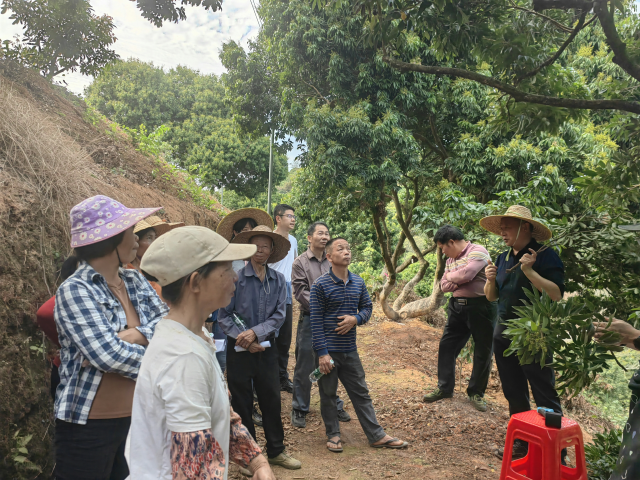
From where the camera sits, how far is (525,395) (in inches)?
154

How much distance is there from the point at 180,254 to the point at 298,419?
3.85 meters

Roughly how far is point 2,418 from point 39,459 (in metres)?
0.40

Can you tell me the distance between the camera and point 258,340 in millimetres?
3604

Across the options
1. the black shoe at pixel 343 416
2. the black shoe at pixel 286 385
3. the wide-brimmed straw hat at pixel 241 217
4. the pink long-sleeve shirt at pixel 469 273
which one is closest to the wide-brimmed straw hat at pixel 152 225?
the wide-brimmed straw hat at pixel 241 217

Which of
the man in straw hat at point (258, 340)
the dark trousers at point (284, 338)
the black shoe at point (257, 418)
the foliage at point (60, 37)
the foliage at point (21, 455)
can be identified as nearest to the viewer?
the foliage at point (21, 455)

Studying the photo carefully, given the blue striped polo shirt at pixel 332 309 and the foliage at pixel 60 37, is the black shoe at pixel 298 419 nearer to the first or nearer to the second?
the blue striped polo shirt at pixel 332 309

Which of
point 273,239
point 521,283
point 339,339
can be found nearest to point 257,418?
point 339,339

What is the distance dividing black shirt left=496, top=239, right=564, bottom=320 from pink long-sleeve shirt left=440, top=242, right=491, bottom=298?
678 millimetres

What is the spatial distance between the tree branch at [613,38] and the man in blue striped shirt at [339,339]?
2.54m

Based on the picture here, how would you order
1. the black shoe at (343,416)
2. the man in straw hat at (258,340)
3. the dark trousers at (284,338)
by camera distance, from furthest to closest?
the dark trousers at (284,338), the black shoe at (343,416), the man in straw hat at (258,340)

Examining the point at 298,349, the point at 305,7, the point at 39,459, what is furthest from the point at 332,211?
the point at 39,459

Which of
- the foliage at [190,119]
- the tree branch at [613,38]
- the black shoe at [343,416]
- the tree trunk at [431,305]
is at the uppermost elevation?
the foliage at [190,119]

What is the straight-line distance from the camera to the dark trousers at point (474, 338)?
16.0ft

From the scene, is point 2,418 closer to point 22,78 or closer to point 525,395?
point 525,395
